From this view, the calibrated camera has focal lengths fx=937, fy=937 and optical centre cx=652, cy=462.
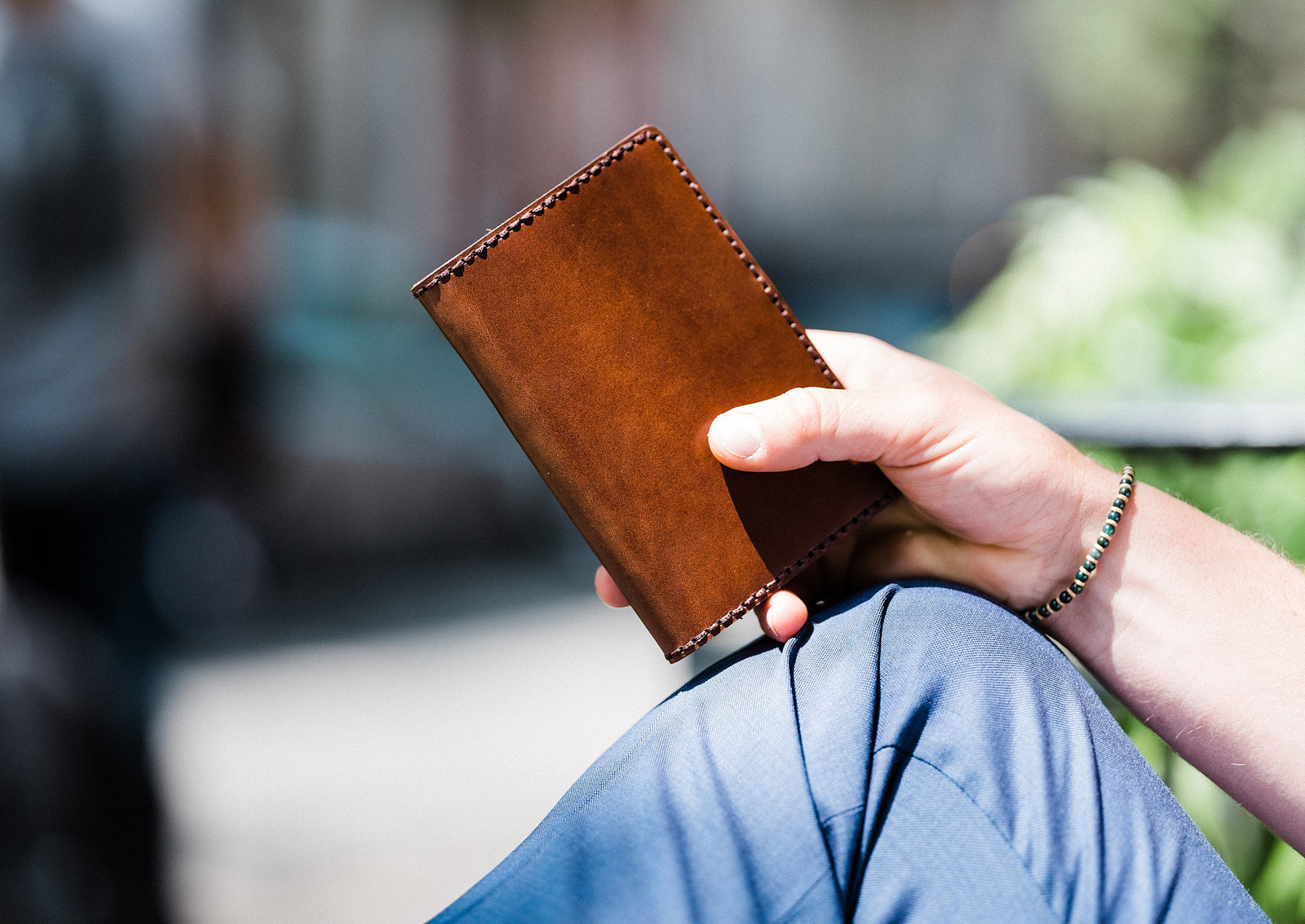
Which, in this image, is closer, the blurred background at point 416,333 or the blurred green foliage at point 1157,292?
the blurred green foliage at point 1157,292

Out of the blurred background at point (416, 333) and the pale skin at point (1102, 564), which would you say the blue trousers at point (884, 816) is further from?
the blurred background at point (416, 333)

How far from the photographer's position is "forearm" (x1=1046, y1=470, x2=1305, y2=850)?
1011mm

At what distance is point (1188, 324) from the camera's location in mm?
2195

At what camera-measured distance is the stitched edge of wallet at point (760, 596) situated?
1.01 metres

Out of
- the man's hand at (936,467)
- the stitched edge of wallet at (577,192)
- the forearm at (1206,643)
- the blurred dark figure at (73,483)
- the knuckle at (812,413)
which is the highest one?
the blurred dark figure at (73,483)

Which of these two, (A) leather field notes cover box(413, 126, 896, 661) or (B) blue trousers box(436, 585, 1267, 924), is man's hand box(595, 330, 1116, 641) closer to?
(A) leather field notes cover box(413, 126, 896, 661)

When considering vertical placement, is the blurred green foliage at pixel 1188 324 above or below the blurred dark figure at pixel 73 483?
below

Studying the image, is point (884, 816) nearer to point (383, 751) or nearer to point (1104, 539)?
point (1104, 539)

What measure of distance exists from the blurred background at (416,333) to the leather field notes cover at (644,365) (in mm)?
957

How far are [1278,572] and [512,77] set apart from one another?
557cm

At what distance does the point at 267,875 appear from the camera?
2.62 metres

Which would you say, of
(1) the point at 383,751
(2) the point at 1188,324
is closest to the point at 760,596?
(2) the point at 1188,324

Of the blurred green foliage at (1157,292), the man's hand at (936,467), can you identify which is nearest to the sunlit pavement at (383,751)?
the blurred green foliage at (1157,292)

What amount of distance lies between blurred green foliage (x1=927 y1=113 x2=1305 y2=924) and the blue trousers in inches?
33.7
